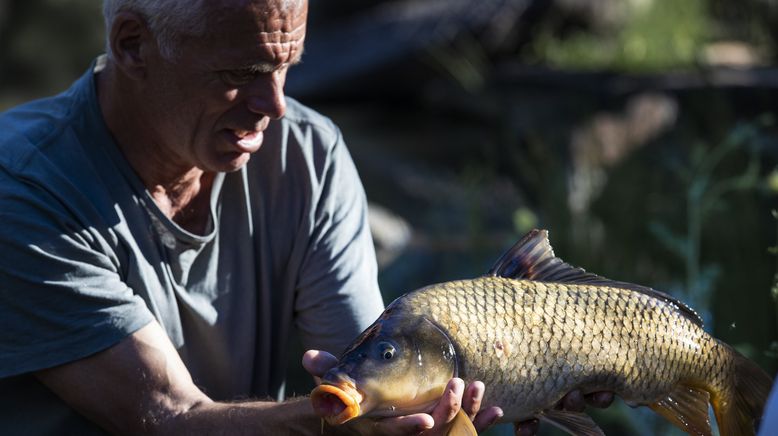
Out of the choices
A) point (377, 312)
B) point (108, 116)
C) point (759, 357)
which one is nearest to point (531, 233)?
point (377, 312)

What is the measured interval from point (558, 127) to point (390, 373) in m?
4.15

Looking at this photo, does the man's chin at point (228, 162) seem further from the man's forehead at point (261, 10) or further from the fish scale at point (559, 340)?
the fish scale at point (559, 340)

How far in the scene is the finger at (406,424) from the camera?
2211 millimetres

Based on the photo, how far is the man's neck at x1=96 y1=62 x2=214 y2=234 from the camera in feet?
9.14

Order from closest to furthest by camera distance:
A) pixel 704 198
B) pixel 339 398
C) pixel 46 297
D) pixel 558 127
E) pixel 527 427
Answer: pixel 339 398 → pixel 527 427 → pixel 46 297 → pixel 704 198 → pixel 558 127

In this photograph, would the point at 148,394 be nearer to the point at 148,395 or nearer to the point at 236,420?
the point at 148,395

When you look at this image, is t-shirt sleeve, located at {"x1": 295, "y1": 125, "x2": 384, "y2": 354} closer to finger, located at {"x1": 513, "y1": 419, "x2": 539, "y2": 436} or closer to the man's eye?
the man's eye

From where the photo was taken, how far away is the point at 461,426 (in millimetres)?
2213

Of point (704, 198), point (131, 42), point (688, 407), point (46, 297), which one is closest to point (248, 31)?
point (131, 42)

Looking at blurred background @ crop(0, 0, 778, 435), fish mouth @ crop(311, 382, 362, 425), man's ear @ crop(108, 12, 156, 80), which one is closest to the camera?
fish mouth @ crop(311, 382, 362, 425)

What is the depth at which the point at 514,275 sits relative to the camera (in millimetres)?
2461

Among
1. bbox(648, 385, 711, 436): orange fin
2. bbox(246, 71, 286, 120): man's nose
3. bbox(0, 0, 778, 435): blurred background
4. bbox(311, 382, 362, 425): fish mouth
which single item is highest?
bbox(246, 71, 286, 120): man's nose

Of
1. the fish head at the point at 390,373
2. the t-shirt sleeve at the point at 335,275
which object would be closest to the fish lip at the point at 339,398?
the fish head at the point at 390,373

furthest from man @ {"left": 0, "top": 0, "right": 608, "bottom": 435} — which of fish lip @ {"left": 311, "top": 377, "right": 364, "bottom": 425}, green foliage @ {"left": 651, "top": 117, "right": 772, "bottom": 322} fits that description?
green foliage @ {"left": 651, "top": 117, "right": 772, "bottom": 322}
